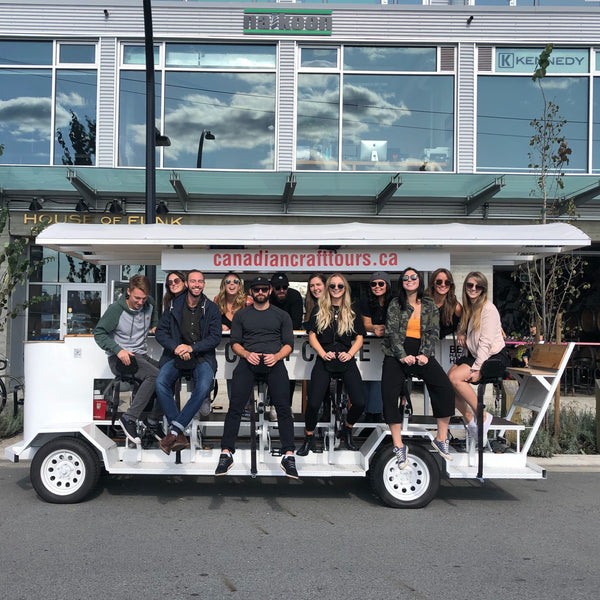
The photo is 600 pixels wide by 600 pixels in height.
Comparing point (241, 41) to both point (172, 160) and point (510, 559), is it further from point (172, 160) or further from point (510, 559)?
point (510, 559)

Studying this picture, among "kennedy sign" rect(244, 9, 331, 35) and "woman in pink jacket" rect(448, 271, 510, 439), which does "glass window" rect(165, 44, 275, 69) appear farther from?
"woman in pink jacket" rect(448, 271, 510, 439)

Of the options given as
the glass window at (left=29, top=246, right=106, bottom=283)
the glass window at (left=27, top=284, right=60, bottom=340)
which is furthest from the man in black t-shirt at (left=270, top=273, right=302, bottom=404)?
the glass window at (left=27, top=284, right=60, bottom=340)

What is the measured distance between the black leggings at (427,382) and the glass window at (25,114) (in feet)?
37.7

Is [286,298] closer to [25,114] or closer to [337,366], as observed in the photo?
[337,366]

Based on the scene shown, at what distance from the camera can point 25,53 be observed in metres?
14.2

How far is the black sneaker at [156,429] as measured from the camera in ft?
19.6

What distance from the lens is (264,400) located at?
20.3ft

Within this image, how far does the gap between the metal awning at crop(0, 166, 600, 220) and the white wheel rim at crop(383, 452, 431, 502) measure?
7967 mm

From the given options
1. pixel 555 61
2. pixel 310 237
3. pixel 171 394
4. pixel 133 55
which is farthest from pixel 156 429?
pixel 555 61

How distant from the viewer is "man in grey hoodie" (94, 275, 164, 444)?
19.2 feet

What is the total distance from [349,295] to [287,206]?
322 inches

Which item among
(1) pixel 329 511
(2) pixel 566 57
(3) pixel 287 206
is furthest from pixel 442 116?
(1) pixel 329 511

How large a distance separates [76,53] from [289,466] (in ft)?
40.5

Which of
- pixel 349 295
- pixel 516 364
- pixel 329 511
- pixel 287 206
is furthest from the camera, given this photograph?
pixel 287 206
